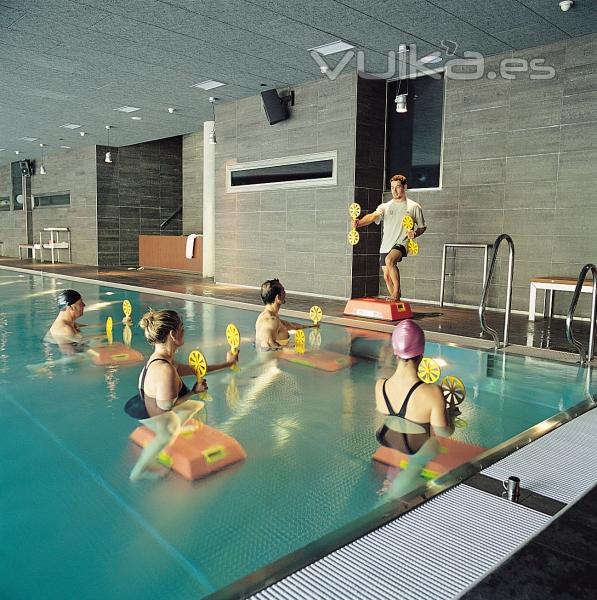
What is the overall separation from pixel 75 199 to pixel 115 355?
14312mm

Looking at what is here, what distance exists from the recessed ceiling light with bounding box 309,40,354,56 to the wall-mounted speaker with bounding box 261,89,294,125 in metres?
2.05

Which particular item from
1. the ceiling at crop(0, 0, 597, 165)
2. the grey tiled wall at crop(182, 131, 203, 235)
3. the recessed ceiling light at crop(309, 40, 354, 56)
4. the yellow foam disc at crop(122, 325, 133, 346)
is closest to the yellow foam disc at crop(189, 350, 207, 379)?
the yellow foam disc at crop(122, 325, 133, 346)

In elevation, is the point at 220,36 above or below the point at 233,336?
above

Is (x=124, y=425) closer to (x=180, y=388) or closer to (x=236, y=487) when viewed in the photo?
(x=180, y=388)

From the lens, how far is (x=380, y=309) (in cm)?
730

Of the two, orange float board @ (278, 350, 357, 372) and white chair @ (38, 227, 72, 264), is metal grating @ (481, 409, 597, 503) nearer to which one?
orange float board @ (278, 350, 357, 372)

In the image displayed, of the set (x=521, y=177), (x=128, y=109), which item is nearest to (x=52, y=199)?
(x=128, y=109)

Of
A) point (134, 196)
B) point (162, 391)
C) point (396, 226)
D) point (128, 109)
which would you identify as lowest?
point (162, 391)

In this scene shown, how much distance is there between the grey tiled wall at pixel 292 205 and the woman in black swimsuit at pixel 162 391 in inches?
227

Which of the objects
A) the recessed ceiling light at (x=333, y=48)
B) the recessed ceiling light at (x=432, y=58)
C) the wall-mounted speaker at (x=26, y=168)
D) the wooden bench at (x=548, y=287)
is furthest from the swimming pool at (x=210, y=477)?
the wall-mounted speaker at (x=26, y=168)

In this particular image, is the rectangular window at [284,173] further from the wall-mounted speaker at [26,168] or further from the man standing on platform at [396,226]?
the wall-mounted speaker at [26,168]

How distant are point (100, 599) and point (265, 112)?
939 cm

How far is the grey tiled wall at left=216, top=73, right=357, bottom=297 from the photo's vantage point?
30.5 ft

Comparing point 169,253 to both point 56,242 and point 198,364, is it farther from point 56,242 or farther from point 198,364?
point 198,364
